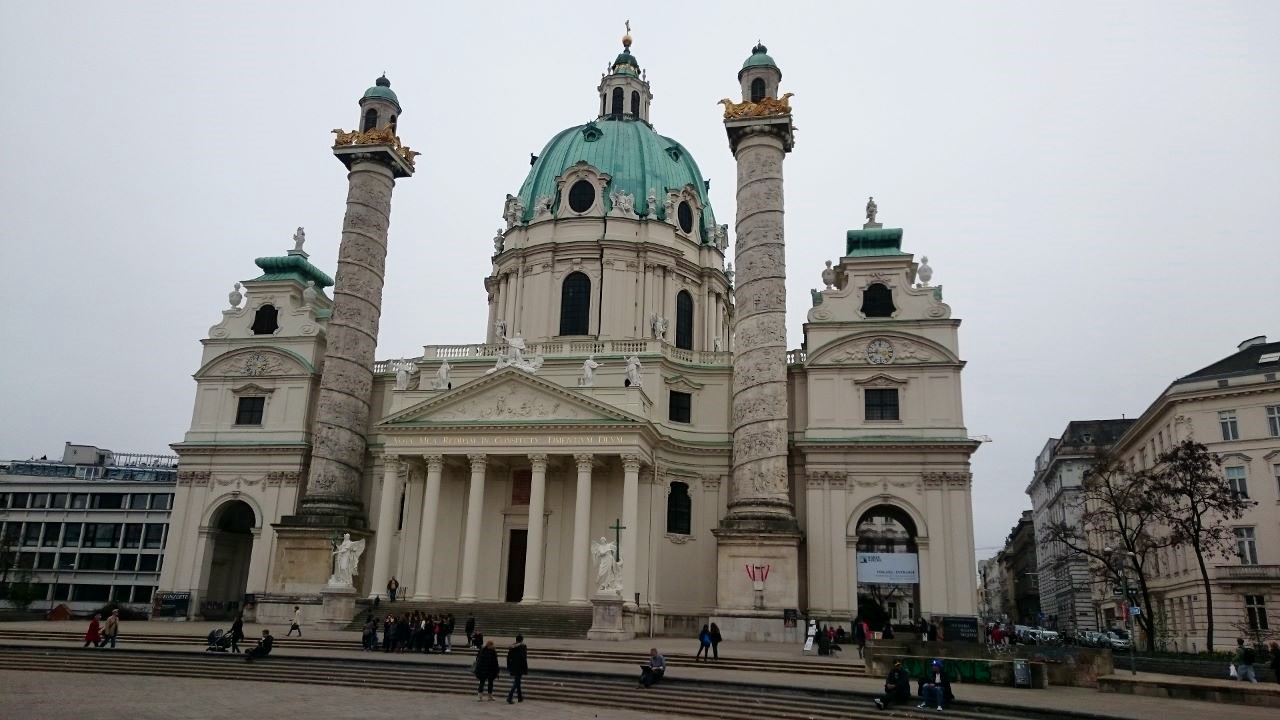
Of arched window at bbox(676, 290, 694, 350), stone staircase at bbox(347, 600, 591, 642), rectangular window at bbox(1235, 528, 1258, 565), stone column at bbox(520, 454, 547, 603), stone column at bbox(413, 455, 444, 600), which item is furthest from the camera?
arched window at bbox(676, 290, 694, 350)

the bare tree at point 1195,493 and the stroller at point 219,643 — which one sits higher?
the bare tree at point 1195,493

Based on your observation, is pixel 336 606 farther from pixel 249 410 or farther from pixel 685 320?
pixel 685 320

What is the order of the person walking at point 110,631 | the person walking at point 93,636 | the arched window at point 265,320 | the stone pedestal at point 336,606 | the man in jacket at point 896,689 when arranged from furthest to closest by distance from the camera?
the arched window at point 265,320 < the stone pedestal at point 336,606 < the person walking at point 110,631 < the person walking at point 93,636 < the man in jacket at point 896,689

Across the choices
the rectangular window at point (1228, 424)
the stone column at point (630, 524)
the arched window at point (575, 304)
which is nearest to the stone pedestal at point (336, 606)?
the stone column at point (630, 524)

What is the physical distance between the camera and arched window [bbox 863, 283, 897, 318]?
38.9 m

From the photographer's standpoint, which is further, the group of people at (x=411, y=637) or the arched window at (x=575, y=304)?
the arched window at (x=575, y=304)

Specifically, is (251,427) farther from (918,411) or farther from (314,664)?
(918,411)

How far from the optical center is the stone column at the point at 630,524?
33572 mm

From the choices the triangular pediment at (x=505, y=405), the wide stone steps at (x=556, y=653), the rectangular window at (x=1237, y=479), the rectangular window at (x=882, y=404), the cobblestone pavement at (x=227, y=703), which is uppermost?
the rectangular window at (x=882, y=404)

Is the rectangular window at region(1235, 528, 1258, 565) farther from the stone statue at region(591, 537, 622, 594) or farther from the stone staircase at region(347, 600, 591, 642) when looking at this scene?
the stone staircase at region(347, 600, 591, 642)

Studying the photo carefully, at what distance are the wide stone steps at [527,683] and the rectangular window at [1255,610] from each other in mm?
25198

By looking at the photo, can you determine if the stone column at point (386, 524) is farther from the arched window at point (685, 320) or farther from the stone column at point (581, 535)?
the arched window at point (685, 320)

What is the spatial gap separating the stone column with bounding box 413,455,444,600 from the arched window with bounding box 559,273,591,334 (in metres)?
11.5

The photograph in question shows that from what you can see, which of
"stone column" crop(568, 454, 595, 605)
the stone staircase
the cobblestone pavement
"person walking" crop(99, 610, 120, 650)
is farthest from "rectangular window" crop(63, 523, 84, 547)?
the cobblestone pavement
